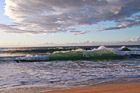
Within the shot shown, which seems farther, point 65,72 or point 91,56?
point 91,56

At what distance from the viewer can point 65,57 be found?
1861 cm

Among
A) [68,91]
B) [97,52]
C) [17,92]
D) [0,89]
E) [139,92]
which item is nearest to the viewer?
[139,92]

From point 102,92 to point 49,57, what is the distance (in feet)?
48.5

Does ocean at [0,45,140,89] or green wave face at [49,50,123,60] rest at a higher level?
green wave face at [49,50,123,60]

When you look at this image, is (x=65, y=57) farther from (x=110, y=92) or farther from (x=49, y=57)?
(x=110, y=92)

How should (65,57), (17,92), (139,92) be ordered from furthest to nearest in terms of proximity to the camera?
(65,57) → (17,92) → (139,92)

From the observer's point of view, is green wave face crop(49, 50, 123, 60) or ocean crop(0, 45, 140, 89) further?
green wave face crop(49, 50, 123, 60)

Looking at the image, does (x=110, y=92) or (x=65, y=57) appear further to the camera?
(x=65, y=57)

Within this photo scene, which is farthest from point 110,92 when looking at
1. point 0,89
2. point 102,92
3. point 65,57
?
point 65,57

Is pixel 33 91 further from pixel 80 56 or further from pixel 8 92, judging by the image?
pixel 80 56

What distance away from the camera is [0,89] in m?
5.36

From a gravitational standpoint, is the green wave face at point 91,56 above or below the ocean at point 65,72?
above

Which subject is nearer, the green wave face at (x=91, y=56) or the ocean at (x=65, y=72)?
the ocean at (x=65, y=72)

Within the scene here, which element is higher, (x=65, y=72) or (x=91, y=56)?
(x=91, y=56)
